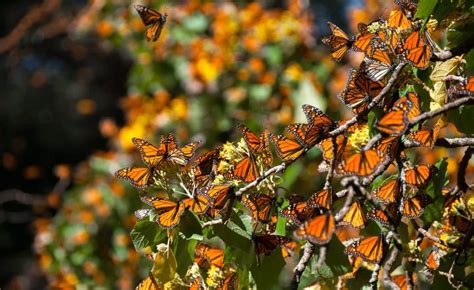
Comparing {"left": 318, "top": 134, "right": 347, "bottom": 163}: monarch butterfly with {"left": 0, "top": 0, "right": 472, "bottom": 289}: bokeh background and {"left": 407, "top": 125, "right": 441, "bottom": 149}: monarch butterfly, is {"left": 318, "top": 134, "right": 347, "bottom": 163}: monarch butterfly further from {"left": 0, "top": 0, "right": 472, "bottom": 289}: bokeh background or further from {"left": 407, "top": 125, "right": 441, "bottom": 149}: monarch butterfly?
{"left": 0, "top": 0, "right": 472, "bottom": 289}: bokeh background

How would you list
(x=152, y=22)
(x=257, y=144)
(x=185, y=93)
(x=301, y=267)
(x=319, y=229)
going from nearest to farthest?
(x=319, y=229) → (x=301, y=267) → (x=257, y=144) → (x=152, y=22) → (x=185, y=93)

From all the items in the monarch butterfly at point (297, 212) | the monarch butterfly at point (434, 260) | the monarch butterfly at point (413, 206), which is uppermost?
the monarch butterfly at point (297, 212)

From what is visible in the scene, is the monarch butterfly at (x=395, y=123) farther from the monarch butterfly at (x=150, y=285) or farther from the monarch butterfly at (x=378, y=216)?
the monarch butterfly at (x=150, y=285)

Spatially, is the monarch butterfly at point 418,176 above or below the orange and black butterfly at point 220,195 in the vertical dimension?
below

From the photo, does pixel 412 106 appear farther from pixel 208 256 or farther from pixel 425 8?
pixel 208 256

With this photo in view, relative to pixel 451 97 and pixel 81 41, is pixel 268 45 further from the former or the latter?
pixel 81 41

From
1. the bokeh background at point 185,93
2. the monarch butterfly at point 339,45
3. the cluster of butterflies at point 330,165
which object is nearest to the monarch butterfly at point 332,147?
the cluster of butterflies at point 330,165

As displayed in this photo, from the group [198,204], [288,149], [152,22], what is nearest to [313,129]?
[288,149]

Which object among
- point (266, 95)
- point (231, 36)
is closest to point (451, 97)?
point (266, 95)
